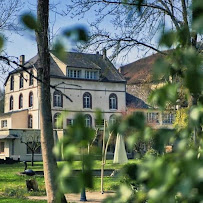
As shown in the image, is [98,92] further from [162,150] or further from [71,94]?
[162,150]

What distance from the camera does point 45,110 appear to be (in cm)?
708

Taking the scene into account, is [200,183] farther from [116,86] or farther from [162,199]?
[116,86]

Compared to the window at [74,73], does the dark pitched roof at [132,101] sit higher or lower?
lower

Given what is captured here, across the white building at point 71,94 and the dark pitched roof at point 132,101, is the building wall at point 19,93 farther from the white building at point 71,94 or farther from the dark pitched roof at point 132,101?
the dark pitched roof at point 132,101

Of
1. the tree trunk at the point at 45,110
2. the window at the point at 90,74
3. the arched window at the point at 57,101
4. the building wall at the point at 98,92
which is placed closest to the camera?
Answer: the tree trunk at the point at 45,110

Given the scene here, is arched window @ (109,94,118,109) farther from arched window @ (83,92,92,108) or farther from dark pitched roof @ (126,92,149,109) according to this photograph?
arched window @ (83,92,92,108)

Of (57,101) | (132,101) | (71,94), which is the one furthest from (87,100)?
(132,101)

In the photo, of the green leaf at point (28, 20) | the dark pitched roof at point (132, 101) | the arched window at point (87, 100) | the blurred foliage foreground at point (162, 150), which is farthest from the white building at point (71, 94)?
the blurred foliage foreground at point (162, 150)

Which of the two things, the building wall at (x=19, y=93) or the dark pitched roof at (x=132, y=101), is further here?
the dark pitched roof at (x=132, y=101)

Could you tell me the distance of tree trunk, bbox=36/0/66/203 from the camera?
6898 millimetres

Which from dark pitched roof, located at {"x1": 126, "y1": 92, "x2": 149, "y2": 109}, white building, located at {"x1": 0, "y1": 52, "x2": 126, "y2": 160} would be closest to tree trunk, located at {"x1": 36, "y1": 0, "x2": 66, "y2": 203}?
white building, located at {"x1": 0, "y1": 52, "x2": 126, "y2": 160}

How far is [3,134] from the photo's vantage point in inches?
1729

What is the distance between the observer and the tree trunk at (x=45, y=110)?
6.90m

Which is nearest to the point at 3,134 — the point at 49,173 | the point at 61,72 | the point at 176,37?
the point at 61,72
